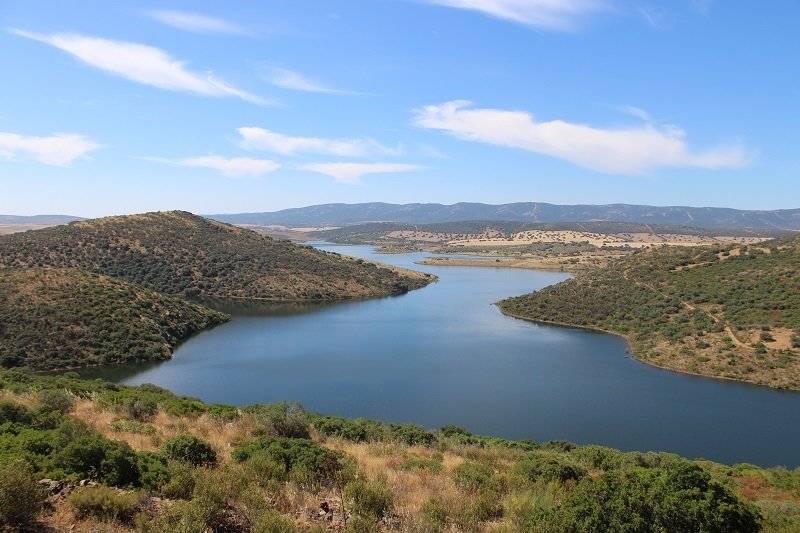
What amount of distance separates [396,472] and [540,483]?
2.95m

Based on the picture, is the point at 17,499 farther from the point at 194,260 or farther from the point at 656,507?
the point at 194,260

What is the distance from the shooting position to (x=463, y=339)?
56094mm

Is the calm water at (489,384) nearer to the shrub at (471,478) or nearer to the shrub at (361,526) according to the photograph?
the shrub at (471,478)

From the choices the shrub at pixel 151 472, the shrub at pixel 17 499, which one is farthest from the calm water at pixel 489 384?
the shrub at pixel 17 499

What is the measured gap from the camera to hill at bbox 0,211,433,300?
79188 millimetres

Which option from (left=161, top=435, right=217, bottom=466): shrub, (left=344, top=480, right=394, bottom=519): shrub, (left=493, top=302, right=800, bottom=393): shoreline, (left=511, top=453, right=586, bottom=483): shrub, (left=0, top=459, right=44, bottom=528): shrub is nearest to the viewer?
(left=0, top=459, right=44, bottom=528): shrub

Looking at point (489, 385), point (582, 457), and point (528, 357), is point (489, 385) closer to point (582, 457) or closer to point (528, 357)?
point (528, 357)

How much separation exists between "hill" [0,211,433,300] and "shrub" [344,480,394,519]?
258 feet

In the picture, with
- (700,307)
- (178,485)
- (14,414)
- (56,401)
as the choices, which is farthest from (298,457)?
(700,307)

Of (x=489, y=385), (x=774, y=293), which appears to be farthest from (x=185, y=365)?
(x=774, y=293)

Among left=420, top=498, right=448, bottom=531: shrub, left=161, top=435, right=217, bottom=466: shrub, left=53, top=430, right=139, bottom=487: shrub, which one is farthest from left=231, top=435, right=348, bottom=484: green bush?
left=53, top=430, right=139, bottom=487: shrub

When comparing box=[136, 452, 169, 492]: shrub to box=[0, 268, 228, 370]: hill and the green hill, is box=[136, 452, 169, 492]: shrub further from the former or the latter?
the green hill

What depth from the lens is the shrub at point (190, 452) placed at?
1004cm

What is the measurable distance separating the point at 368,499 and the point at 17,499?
444 cm
